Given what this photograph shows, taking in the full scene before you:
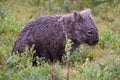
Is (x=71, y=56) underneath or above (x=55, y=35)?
underneath

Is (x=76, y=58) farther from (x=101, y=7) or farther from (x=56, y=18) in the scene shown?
(x=101, y=7)

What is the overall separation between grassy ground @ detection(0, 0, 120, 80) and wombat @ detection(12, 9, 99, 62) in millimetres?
267

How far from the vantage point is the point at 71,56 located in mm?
7320

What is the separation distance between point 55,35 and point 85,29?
54 centimetres

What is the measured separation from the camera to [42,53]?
7.57 meters

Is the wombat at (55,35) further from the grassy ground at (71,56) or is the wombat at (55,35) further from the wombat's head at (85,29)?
the grassy ground at (71,56)

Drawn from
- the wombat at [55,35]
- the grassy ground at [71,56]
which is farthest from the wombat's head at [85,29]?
the grassy ground at [71,56]

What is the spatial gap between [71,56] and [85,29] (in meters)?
0.56

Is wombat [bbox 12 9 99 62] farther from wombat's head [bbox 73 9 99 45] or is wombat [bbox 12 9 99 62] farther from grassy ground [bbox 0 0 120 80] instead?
grassy ground [bbox 0 0 120 80]

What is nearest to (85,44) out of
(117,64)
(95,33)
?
(95,33)

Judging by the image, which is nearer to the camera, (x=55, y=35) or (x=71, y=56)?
(x=71, y=56)

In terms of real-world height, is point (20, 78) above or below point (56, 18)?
below

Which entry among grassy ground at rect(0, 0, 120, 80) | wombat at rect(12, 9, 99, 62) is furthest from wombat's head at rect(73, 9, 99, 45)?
grassy ground at rect(0, 0, 120, 80)

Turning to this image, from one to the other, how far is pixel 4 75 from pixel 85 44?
91.7 inches
